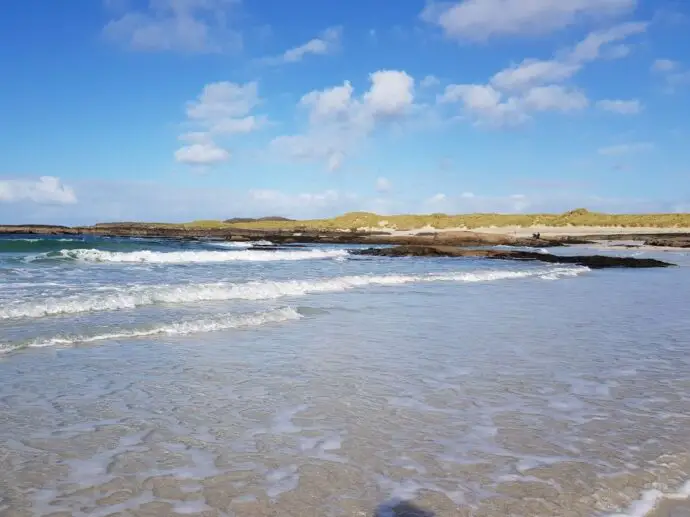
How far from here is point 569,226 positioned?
298 ft

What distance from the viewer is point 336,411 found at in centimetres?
558

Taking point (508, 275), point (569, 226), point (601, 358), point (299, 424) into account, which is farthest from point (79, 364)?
point (569, 226)

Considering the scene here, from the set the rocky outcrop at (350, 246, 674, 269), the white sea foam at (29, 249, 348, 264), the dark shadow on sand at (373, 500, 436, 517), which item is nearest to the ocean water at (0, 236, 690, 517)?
the dark shadow on sand at (373, 500, 436, 517)

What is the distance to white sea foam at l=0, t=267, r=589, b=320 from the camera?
11.6 meters

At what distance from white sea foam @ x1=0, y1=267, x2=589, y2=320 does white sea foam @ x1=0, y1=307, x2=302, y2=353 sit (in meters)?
2.83

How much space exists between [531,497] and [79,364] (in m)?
6.03

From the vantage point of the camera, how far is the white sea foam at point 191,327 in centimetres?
864

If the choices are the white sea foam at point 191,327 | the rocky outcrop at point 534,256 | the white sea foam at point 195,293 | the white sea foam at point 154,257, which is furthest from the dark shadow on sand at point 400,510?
the white sea foam at point 154,257

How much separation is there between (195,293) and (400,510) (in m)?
11.9

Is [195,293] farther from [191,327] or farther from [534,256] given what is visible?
[534,256]

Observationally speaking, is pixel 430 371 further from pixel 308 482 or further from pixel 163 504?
pixel 163 504

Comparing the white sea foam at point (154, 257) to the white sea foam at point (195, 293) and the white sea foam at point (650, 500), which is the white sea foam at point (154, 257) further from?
the white sea foam at point (650, 500)

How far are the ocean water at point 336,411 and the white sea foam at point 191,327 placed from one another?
5 cm

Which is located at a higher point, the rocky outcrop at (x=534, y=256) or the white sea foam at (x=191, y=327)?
the rocky outcrop at (x=534, y=256)
